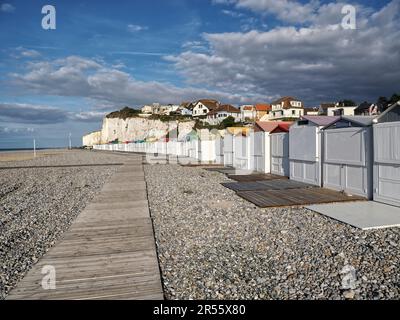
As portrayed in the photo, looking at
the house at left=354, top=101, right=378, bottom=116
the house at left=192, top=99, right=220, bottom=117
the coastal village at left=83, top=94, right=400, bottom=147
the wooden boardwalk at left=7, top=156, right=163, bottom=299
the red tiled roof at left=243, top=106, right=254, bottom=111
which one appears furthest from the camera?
the house at left=192, top=99, right=220, bottom=117

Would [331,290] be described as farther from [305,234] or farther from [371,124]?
[371,124]

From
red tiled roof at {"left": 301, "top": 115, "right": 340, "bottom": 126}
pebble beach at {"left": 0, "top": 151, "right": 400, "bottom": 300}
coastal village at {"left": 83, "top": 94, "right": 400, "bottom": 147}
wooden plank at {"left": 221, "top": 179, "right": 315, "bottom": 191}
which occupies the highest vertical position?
coastal village at {"left": 83, "top": 94, "right": 400, "bottom": 147}

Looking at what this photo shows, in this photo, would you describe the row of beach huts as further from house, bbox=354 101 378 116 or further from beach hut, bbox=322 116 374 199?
house, bbox=354 101 378 116

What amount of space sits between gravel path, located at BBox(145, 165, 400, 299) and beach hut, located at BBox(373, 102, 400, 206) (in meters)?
2.05

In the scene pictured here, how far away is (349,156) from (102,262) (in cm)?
755

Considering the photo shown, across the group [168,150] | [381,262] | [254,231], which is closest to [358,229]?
[381,262]

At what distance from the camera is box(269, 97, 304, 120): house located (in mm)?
76375

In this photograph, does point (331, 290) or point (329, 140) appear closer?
point (331, 290)

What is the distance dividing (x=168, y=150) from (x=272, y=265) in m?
34.4

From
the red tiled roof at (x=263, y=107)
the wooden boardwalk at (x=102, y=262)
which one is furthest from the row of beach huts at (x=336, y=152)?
the red tiled roof at (x=263, y=107)

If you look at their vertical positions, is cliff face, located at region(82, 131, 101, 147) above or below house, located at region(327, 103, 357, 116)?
above

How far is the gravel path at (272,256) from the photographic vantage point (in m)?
3.29

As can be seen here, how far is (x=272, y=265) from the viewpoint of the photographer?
393 cm

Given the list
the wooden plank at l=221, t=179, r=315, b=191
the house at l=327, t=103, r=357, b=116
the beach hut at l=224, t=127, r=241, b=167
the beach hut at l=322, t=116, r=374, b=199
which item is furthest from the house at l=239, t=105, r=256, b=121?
the beach hut at l=322, t=116, r=374, b=199
